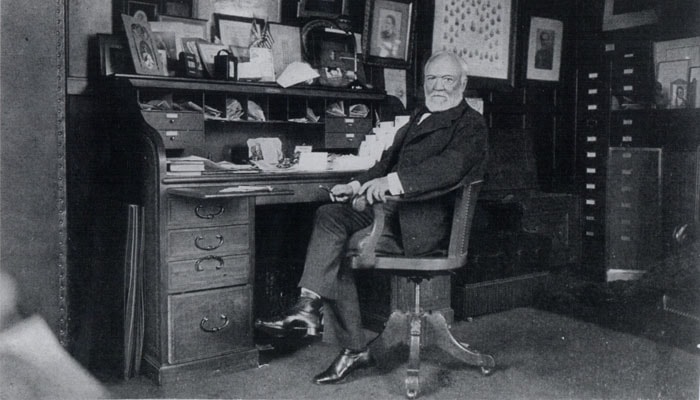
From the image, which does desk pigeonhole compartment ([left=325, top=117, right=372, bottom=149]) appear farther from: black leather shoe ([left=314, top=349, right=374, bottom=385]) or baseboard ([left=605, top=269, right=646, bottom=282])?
baseboard ([left=605, top=269, right=646, bottom=282])

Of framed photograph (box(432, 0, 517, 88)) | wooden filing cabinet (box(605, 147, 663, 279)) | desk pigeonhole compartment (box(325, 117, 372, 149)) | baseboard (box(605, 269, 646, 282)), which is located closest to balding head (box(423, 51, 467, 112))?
desk pigeonhole compartment (box(325, 117, 372, 149))

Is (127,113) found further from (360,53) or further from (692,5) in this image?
(692,5)

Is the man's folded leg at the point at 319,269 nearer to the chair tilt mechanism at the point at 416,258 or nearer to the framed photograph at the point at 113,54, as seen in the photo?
the chair tilt mechanism at the point at 416,258

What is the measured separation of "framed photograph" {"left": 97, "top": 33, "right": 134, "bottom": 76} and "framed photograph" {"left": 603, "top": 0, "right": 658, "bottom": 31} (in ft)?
12.1

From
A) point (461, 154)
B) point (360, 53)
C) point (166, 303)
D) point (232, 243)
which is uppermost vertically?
point (360, 53)

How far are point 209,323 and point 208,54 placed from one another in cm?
132

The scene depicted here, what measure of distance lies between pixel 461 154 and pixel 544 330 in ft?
4.58

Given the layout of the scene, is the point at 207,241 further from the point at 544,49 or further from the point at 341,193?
the point at 544,49

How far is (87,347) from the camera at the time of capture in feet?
11.1

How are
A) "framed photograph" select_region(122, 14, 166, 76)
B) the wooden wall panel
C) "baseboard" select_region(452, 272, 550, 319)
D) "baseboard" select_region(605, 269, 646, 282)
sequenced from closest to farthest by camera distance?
1. the wooden wall panel
2. "framed photograph" select_region(122, 14, 166, 76)
3. "baseboard" select_region(452, 272, 550, 319)
4. "baseboard" select_region(605, 269, 646, 282)

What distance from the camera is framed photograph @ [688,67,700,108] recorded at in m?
4.87

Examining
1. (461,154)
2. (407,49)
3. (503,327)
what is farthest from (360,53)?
(503,327)

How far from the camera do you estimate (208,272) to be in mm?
3113

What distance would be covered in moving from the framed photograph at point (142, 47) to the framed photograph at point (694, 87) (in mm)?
3569
